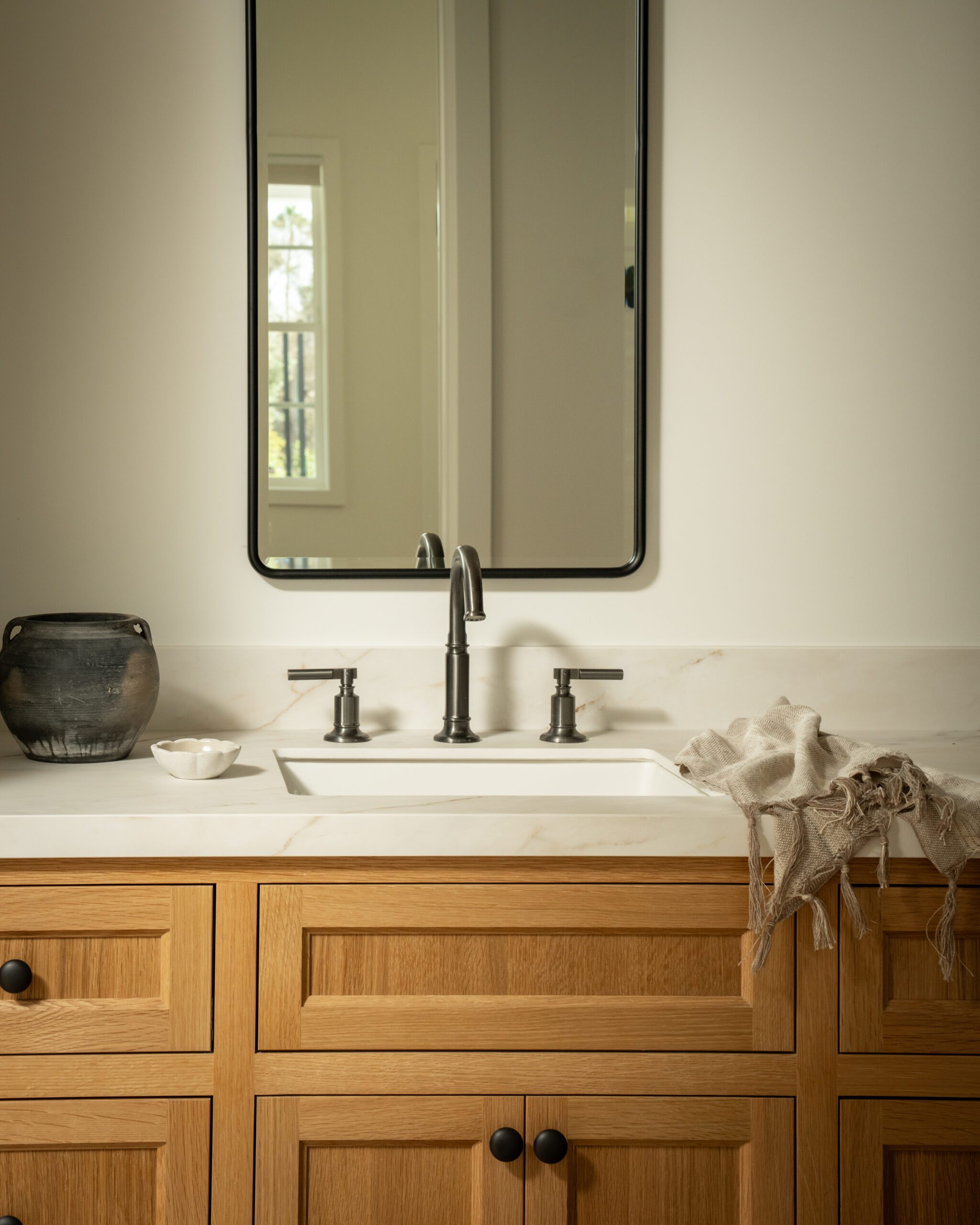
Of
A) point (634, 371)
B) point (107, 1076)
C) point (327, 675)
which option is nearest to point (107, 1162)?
point (107, 1076)

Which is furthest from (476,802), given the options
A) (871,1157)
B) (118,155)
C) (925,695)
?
(118,155)

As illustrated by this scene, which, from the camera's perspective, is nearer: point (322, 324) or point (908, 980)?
point (908, 980)

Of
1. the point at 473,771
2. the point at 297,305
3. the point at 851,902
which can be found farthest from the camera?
the point at 297,305

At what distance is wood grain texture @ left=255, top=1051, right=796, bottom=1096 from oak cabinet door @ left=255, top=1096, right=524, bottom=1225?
17 mm

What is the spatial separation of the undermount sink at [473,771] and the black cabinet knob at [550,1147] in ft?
1.51

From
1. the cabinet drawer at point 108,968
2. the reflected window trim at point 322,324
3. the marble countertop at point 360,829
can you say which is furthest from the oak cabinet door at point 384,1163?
the reflected window trim at point 322,324

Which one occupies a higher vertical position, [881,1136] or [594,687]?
[594,687]

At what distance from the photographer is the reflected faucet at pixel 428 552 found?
1543mm

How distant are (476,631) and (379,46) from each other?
3.14 ft

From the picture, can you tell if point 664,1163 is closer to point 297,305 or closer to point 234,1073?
point 234,1073

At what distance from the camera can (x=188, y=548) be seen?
1.54 meters

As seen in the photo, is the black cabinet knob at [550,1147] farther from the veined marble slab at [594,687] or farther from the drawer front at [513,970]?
the veined marble slab at [594,687]

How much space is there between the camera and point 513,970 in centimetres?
102

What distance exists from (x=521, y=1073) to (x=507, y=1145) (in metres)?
0.07
